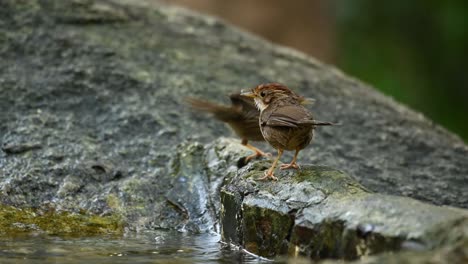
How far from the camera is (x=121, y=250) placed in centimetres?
416

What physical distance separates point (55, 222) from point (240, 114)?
1.60 metres

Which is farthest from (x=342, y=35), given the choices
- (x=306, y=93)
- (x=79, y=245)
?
(x=79, y=245)

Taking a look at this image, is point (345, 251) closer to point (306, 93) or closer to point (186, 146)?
point (186, 146)

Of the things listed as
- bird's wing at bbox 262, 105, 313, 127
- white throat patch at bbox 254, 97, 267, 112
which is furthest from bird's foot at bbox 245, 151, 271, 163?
bird's wing at bbox 262, 105, 313, 127

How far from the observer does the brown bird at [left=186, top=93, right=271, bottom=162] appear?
5531 mm

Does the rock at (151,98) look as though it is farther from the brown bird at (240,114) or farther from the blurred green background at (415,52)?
the blurred green background at (415,52)

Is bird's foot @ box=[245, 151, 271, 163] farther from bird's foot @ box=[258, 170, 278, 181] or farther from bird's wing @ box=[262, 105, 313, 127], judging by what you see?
bird's foot @ box=[258, 170, 278, 181]

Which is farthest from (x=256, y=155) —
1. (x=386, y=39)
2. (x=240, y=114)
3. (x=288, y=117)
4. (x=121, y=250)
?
(x=386, y=39)

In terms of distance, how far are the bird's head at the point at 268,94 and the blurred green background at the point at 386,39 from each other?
7.40 m

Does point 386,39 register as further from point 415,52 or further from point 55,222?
point 55,222

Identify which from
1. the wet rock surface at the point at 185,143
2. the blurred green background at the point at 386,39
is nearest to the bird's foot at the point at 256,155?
the wet rock surface at the point at 185,143

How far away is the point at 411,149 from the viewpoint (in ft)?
20.1

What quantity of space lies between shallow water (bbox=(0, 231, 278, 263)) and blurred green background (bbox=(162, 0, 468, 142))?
831 cm

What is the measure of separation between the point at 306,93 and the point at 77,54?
2.00 meters
